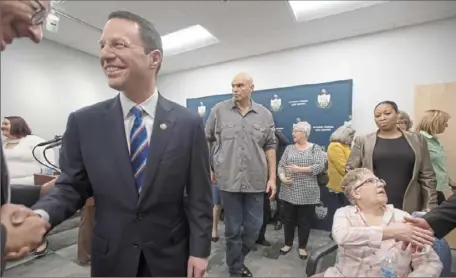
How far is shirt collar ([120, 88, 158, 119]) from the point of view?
450 millimetres

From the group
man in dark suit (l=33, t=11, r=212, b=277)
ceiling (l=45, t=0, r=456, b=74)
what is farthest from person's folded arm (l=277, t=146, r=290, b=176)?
man in dark suit (l=33, t=11, r=212, b=277)

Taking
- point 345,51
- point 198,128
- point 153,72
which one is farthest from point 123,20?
point 345,51

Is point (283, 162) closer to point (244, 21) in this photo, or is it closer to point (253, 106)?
point (253, 106)

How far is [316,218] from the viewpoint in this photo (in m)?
1.60

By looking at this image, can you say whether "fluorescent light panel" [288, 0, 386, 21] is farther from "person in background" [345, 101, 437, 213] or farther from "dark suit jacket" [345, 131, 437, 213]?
"dark suit jacket" [345, 131, 437, 213]

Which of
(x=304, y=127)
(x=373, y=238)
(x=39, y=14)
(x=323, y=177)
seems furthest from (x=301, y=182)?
(x=39, y=14)

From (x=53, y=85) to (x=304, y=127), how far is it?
120cm

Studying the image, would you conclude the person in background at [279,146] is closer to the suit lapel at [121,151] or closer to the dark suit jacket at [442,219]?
the dark suit jacket at [442,219]

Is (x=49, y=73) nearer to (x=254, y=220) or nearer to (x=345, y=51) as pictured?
(x=254, y=220)

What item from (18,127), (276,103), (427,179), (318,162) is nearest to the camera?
(18,127)

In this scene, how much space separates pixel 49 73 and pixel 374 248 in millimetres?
928

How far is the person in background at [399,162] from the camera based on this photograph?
0.84 m

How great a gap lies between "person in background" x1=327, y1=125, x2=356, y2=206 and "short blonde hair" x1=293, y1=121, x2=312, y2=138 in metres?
0.14

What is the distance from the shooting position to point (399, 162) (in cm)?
91
